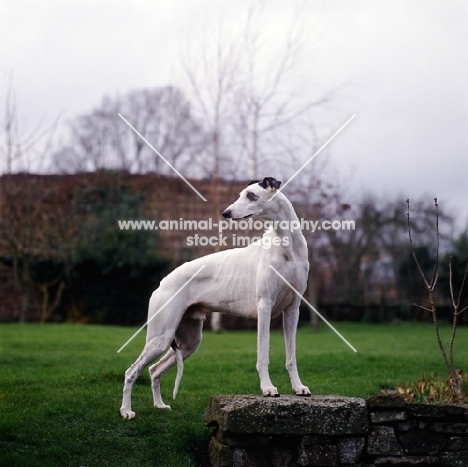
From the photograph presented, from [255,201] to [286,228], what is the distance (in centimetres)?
42

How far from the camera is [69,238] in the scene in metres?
25.7

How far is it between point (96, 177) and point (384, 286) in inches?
496

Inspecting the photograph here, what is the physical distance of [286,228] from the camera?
6.96m

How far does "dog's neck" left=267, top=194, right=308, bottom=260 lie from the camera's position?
694cm

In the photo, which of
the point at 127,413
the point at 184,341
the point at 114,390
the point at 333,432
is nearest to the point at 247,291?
the point at 184,341

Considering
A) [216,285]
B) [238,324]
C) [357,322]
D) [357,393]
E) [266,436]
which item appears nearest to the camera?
[266,436]

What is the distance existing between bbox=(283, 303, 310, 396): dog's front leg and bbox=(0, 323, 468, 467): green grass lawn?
118cm

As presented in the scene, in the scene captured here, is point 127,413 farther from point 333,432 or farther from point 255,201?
point 255,201

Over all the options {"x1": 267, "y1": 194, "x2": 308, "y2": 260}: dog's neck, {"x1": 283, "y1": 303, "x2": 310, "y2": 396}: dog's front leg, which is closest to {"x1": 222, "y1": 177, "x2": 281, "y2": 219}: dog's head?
{"x1": 267, "y1": 194, "x2": 308, "y2": 260}: dog's neck

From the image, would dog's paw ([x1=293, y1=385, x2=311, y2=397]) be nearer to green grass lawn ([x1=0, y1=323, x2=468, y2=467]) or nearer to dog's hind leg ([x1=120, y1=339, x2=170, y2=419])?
green grass lawn ([x1=0, y1=323, x2=468, y2=467])

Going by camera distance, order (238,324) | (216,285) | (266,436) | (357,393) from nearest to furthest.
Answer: (266,436)
(216,285)
(357,393)
(238,324)

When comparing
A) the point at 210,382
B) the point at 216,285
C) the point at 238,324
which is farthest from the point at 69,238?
the point at 216,285

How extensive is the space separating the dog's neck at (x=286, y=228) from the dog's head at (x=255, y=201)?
4.3 inches

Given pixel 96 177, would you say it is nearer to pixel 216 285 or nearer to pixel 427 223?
pixel 427 223
